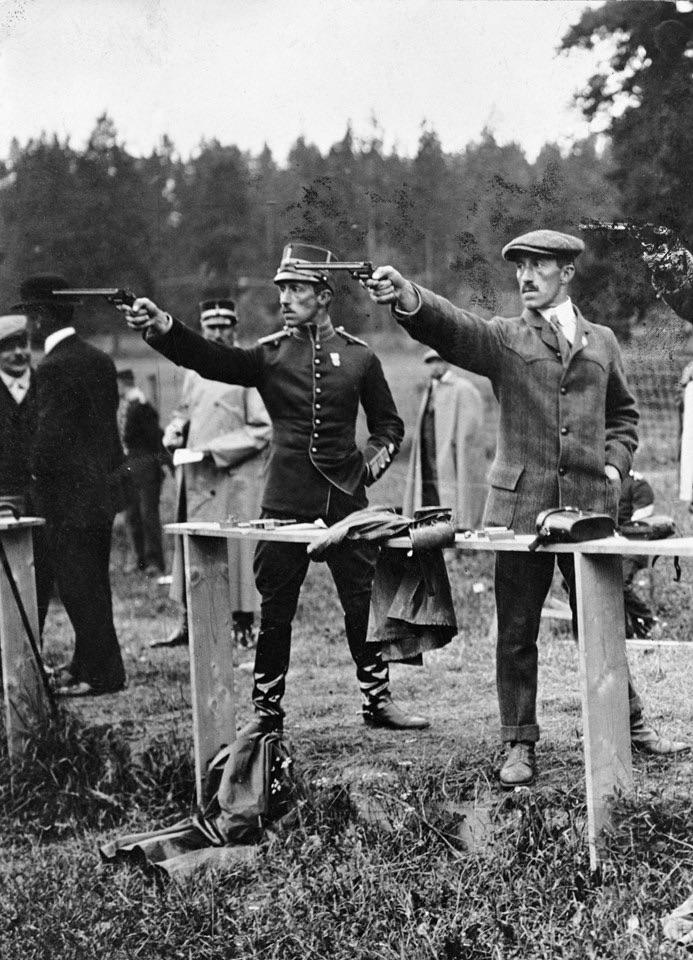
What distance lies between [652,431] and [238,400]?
235cm

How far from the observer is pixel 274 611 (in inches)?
214

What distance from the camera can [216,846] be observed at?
192 inches

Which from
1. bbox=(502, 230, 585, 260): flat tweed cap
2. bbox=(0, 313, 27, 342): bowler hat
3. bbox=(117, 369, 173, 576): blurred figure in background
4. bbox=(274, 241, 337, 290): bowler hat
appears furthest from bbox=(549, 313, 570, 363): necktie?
bbox=(0, 313, 27, 342): bowler hat

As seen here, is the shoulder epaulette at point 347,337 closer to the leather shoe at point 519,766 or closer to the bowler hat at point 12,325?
the leather shoe at point 519,766

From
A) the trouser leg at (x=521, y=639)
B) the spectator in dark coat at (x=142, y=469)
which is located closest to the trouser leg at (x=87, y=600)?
the spectator in dark coat at (x=142, y=469)

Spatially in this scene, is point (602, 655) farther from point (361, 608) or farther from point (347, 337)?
point (347, 337)

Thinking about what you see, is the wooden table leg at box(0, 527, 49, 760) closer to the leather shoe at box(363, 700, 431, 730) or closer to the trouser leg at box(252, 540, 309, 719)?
the trouser leg at box(252, 540, 309, 719)

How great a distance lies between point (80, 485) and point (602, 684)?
3.58 m

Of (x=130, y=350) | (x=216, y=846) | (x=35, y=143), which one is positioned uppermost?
(x=35, y=143)

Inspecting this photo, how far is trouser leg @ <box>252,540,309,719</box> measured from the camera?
5.41m

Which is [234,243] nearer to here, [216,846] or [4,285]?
[4,285]

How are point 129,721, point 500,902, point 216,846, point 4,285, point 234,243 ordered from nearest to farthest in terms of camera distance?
1. point 500,902
2. point 216,846
3. point 129,721
4. point 4,285
5. point 234,243

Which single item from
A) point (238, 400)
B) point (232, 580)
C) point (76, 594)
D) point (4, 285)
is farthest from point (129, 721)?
point (4, 285)

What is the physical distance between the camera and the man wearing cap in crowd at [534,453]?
4770mm
